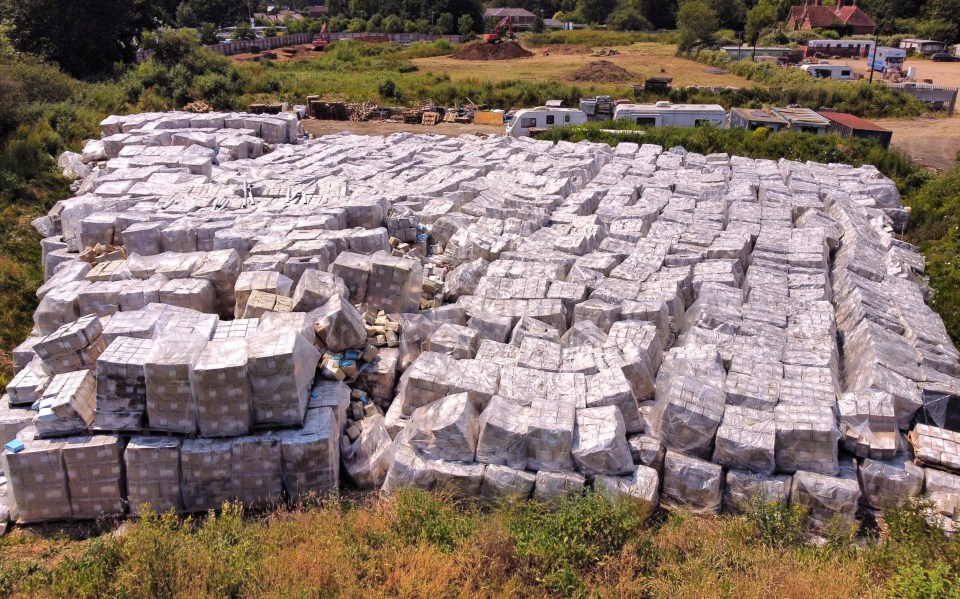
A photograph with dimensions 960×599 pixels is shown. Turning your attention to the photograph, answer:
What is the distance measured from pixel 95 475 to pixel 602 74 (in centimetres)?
3964

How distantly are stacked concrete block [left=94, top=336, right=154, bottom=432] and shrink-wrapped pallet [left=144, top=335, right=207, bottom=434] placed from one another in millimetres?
130

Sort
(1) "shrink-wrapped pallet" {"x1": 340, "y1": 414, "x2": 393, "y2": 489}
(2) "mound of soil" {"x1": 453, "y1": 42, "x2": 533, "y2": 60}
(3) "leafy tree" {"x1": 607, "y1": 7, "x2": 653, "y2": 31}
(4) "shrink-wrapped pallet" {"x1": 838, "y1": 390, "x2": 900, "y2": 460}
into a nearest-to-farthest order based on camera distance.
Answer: (4) "shrink-wrapped pallet" {"x1": 838, "y1": 390, "x2": 900, "y2": 460} → (1) "shrink-wrapped pallet" {"x1": 340, "y1": 414, "x2": 393, "y2": 489} → (2) "mound of soil" {"x1": 453, "y1": 42, "x2": 533, "y2": 60} → (3) "leafy tree" {"x1": 607, "y1": 7, "x2": 653, "y2": 31}

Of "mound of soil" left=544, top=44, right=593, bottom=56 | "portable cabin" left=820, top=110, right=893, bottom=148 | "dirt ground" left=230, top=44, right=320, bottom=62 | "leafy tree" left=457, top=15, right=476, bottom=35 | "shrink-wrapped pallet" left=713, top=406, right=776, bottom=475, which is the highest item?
"leafy tree" left=457, top=15, right=476, bottom=35

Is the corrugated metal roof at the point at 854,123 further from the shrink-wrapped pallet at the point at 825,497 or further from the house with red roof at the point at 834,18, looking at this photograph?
the house with red roof at the point at 834,18

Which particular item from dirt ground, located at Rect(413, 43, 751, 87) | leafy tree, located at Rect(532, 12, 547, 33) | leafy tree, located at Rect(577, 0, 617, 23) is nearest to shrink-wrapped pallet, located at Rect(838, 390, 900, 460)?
dirt ground, located at Rect(413, 43, 751, 87)

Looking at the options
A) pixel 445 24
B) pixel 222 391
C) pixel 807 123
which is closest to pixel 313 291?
pixel 222 391

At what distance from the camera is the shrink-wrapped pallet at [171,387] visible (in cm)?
708

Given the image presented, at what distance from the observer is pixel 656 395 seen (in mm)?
8508

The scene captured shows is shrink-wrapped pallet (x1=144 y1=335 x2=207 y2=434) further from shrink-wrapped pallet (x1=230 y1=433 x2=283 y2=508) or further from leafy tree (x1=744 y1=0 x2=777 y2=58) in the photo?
leafy tree (x1=744 y1=0 x2=777 y2=58)

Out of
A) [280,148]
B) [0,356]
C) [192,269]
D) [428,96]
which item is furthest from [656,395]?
[428,96]

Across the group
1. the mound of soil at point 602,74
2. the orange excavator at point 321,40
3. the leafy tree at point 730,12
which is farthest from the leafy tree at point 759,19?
the orange excavator at point 321,40

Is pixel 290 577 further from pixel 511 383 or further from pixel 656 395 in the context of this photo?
pixel 656 395

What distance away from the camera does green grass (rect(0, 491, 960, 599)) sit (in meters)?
5.85

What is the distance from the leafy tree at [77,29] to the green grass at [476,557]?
29425mm
